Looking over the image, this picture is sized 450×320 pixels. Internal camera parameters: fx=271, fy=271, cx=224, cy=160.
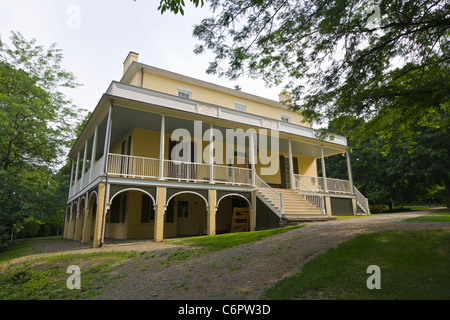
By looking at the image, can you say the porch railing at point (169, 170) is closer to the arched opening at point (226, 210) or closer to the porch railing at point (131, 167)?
the porch railing at point (131, 167)

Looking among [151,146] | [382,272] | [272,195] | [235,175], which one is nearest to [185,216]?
[235,175]

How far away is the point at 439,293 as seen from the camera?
142 inches

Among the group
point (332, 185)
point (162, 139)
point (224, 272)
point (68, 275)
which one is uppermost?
point (162, 139)

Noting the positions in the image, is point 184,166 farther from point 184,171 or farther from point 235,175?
point 235,175

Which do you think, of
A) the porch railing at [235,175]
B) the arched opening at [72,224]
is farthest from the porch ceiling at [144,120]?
the arched opening at [72,224]

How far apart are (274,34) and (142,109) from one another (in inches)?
311

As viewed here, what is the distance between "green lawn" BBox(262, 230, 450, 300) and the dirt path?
0.42m

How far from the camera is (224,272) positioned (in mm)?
5473

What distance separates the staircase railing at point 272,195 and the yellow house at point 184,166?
50 mm

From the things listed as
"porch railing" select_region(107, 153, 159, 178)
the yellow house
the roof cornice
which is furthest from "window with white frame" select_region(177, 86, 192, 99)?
"porch railing" select_region(107, 153, 159, 178)

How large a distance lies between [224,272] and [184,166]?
9.46 m

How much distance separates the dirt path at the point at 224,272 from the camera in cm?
450
